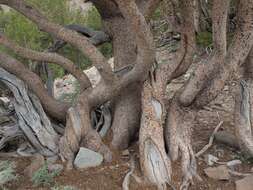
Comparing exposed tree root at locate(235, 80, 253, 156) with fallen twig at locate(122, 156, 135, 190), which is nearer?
fallen twig at locate(122, 156, 135, 190)

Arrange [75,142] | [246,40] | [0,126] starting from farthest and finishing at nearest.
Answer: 1. [0,126]
2. [75,142]
3. [246,40]

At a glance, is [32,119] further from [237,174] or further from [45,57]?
[237,174]

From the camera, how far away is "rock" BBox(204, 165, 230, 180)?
14.4ft

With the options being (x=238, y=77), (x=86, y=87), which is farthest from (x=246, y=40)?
(x=86, y=87)

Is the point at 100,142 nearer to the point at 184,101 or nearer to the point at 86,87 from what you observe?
the point at 86,87

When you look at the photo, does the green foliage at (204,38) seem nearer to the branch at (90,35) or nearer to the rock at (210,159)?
the branch at (90,35)

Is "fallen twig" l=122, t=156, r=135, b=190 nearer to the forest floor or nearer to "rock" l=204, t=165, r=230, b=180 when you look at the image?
the forest floor

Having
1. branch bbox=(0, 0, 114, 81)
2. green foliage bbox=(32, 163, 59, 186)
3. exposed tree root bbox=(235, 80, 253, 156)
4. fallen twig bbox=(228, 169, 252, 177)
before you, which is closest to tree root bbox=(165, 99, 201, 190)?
fallen twig bbox=(228, 169, 252, 177)

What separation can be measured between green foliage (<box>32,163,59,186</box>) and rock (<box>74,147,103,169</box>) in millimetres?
260

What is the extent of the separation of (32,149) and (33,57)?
0.94 metres

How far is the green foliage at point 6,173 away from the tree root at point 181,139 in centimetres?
144

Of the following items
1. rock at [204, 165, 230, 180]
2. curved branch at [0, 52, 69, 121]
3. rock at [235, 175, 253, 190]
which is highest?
curved branch at [0, 52, 69, 121]

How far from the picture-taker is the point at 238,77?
4.82 metres

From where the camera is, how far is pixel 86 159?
14.6 feet
